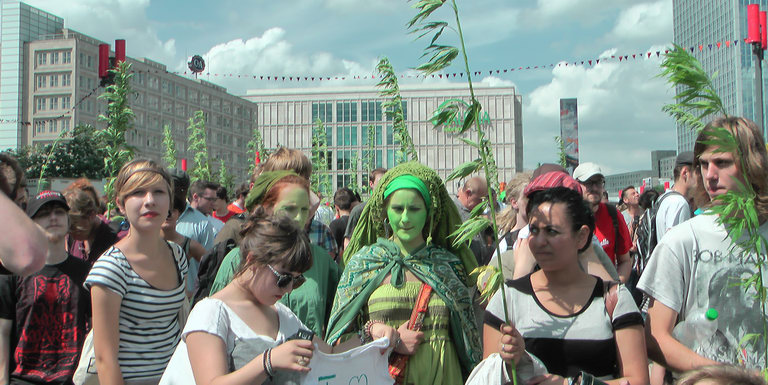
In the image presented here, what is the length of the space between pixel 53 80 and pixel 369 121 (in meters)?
42.9

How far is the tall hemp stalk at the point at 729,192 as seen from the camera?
250cm

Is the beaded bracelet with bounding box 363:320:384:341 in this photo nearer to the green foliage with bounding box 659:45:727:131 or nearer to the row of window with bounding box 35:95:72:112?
the green foliage with bounding box 659:45:727:131

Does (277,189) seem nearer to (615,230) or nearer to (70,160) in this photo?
(615,230)

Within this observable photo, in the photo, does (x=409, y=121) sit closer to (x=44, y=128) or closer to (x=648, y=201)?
(x=44, y=128)

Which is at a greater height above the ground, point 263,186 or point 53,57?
point 53,57

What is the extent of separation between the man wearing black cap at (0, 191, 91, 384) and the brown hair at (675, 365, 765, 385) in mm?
3068

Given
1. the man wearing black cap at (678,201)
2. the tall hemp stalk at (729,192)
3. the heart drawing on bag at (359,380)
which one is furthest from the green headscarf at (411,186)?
the man wearing black cap at (678,201)

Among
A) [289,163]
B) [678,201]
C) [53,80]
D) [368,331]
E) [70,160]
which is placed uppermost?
[53,80]

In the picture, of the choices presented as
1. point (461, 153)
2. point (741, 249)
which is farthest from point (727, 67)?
point (461, 153)

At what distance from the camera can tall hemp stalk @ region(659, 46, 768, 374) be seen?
2.50 meters

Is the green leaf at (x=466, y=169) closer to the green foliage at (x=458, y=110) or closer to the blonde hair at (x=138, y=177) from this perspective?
the green foliage at (x=458, y=110)

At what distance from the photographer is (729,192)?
254 cm

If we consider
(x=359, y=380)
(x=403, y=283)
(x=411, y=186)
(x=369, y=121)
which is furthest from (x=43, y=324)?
(x=369, y=121)

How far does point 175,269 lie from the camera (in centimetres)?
354
